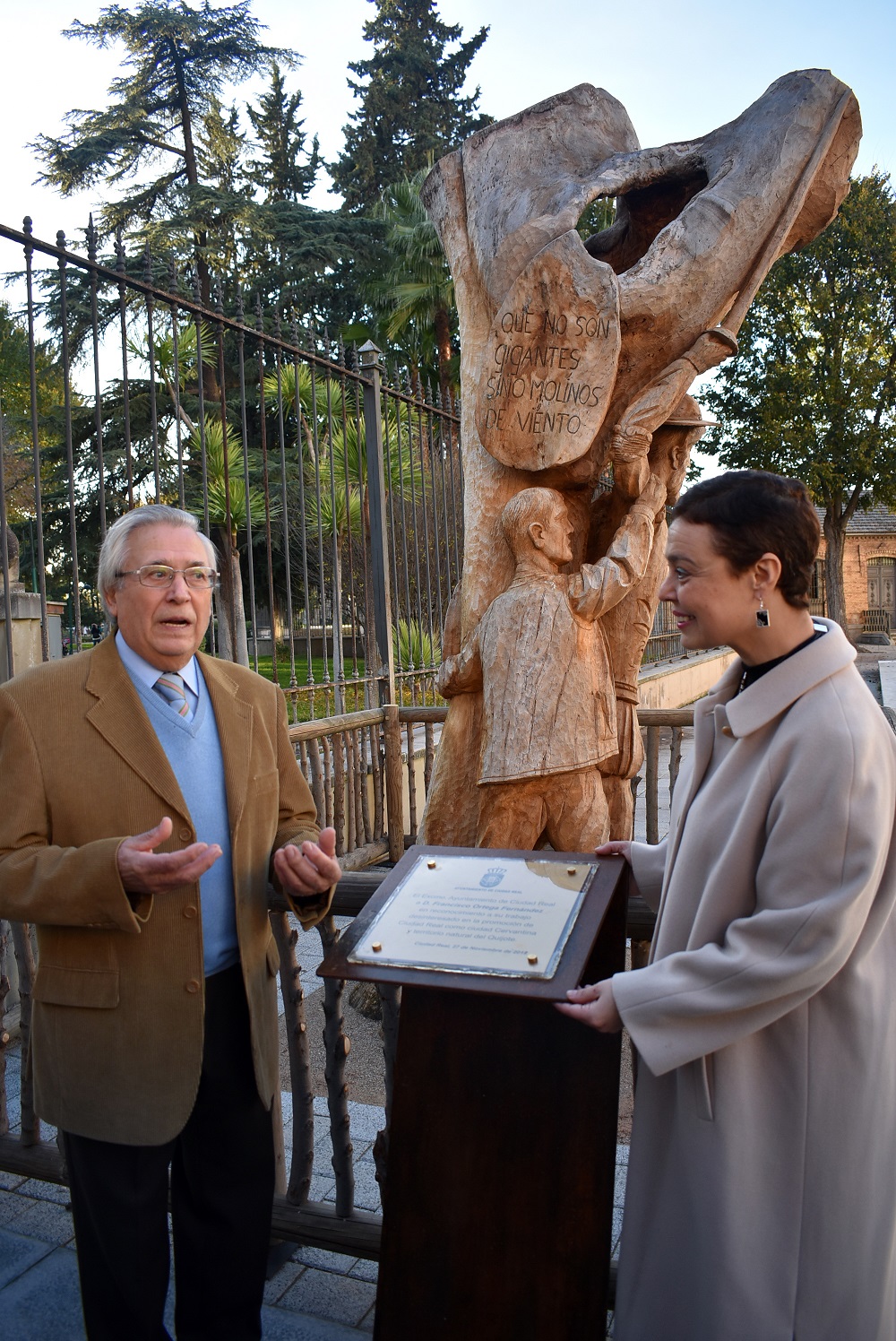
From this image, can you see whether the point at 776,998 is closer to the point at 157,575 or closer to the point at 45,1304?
the point at 157,575

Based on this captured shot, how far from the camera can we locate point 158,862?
1681 mm

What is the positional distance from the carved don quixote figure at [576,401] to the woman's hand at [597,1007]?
6.42 feet

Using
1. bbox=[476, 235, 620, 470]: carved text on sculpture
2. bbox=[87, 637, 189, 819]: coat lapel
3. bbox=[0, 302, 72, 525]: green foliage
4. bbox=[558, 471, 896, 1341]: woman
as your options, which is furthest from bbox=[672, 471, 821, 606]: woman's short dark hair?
bbox=[0, 302, 72, 525]: green foliage

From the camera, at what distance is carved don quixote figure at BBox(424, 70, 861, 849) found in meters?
3.55

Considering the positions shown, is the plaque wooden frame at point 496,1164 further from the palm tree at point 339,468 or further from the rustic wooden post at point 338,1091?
the palm tree at point 339,468

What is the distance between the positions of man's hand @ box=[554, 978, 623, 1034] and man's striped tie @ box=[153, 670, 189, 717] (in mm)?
994

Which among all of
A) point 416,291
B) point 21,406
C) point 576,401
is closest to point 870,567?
point 416,291

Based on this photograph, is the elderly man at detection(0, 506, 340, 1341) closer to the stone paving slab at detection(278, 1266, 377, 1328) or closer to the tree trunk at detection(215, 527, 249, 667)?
the stone paving slab at detection(278, 1266, 377, 1328)

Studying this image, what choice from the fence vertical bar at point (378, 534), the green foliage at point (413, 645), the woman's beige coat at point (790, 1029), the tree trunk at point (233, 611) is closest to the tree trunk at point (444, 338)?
the green foliage at point (413, 645)

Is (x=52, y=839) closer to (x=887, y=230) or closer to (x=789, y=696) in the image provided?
(x=789, y=696)

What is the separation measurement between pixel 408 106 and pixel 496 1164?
27627 millimetres

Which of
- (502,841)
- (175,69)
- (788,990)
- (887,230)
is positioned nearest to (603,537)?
(502,841)

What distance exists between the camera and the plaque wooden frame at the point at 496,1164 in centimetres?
168

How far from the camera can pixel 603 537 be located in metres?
4.07
